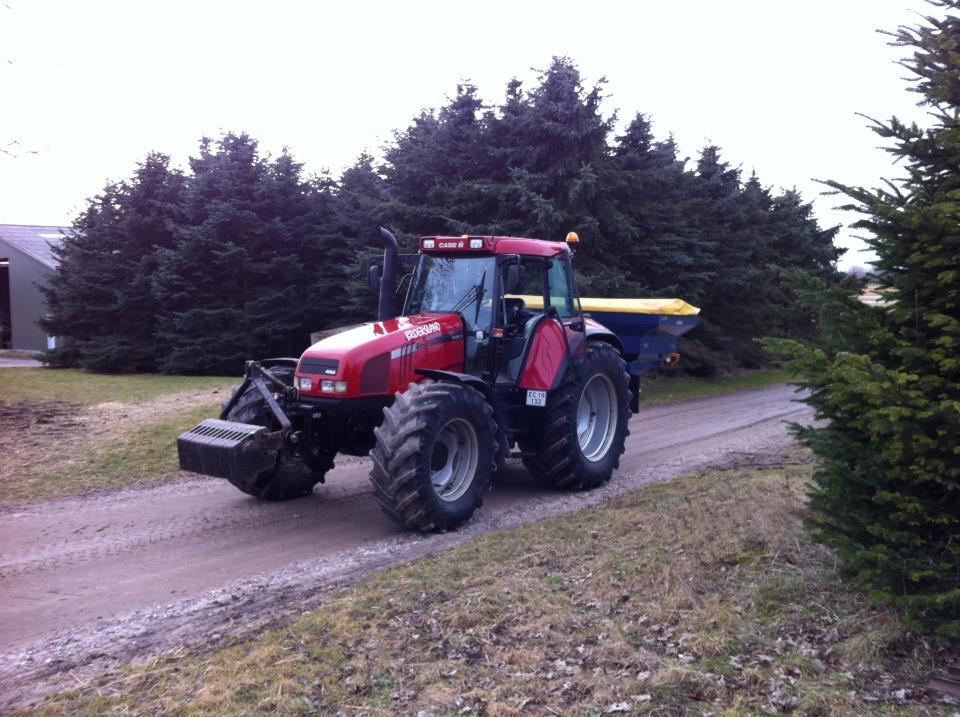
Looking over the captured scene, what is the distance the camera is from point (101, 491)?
973 cm

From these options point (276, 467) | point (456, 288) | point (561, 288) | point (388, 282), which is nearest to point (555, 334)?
point (561, 288)

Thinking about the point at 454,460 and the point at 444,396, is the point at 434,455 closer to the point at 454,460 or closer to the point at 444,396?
the point at 454,460

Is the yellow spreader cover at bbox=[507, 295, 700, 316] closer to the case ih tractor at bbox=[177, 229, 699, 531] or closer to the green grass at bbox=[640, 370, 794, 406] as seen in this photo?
the case ih tractor at bbox=[177, 229, 699, 531]

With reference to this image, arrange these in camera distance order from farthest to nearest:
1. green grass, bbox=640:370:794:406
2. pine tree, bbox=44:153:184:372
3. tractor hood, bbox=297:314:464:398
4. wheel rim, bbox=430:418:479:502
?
pine tree, bbox=44:153:184:372
green grass, bbox=640:370:794:406
wheel rim, bbox=430:418:479:502
tractor hood, bbox=297:314:464:398

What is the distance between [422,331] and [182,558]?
118 inches

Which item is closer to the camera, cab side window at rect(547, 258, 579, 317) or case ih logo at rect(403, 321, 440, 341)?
case ih logo at rect(403, 321, 440, 341)

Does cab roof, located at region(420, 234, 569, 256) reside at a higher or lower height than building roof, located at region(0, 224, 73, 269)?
lower

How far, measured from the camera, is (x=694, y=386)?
22.1 meters

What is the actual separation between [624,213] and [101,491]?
14251 mm

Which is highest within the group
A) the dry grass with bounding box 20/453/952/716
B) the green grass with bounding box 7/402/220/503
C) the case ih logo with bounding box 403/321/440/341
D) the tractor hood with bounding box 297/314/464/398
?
the case ih logo with bounding box 403/321/440/341

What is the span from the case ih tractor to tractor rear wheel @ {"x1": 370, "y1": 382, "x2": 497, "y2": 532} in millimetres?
12

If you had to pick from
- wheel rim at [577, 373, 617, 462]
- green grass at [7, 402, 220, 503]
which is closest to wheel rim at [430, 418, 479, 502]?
wheel rim at [577, 373, 617, 462]

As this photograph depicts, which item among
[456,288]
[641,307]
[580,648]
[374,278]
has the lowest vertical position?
[580,648]

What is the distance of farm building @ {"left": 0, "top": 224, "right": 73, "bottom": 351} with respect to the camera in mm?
35375
